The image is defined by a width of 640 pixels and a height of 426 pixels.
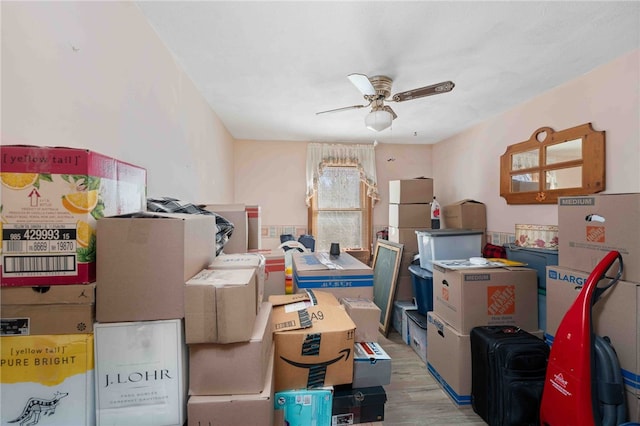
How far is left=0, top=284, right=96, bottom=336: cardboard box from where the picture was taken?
2.31 feet

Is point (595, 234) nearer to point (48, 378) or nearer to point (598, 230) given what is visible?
point (598, 230)

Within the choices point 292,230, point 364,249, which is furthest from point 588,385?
point 292,230

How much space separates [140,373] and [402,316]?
9.27 ft

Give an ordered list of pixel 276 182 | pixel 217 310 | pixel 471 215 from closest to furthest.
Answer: pixel 217 310, pixel 471 215, pixel 276 182

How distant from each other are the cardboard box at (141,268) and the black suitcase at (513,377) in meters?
1.85

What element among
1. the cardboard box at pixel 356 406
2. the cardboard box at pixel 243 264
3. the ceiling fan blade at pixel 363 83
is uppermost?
the ceiling fan blade at pixel 363 83

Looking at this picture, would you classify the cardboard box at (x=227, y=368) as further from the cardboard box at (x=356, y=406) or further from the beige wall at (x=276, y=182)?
the beige wall at (x=276, y=182)

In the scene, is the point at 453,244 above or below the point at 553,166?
below

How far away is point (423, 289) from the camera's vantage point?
284 centimetres

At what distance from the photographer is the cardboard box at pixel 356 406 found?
121 cm

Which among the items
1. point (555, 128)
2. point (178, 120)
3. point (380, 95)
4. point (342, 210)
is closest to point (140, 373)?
point (178, 120)

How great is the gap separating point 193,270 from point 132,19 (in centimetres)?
142

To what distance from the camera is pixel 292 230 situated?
4.46 metres

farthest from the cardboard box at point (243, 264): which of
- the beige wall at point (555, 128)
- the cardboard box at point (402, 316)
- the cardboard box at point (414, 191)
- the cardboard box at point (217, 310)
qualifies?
the cardboard box at point (414, 191)
